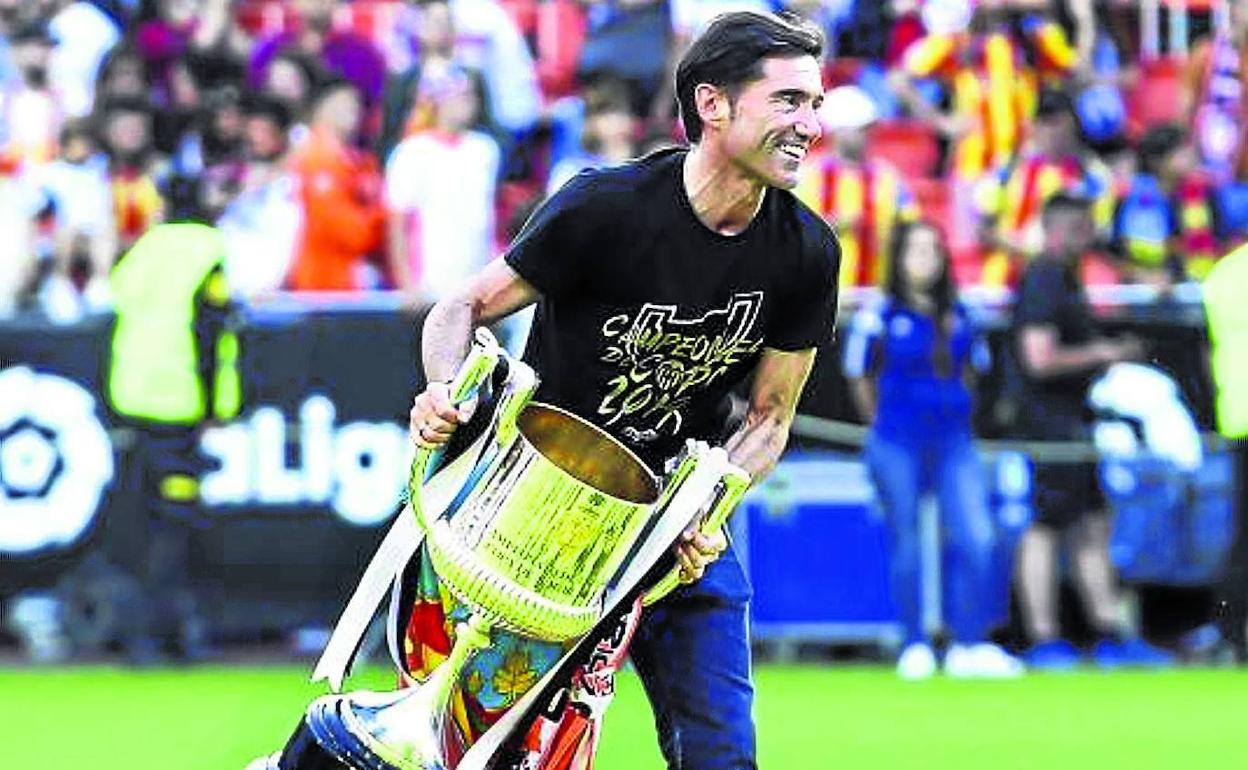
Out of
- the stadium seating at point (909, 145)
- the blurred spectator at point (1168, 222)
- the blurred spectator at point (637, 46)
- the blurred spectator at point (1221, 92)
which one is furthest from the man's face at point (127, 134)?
the blurred spectator at point (1221, 92)

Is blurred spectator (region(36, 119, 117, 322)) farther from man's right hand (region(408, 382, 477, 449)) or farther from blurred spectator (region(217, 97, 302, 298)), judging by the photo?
man's right hand (region(408, 382, 477, 449))

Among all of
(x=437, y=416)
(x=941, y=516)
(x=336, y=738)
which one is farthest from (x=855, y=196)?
(x=336, y=738)

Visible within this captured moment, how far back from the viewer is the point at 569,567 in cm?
627

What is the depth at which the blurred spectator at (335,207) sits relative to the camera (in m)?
15.7

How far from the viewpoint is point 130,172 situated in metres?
16.3

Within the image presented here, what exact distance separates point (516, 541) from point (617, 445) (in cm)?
34

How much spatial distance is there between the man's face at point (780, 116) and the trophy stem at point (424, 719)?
46.3 inches

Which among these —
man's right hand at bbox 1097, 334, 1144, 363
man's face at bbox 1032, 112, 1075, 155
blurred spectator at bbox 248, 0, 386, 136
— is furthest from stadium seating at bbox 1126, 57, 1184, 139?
blurred spectator at bbox 248, 0, 386, 136

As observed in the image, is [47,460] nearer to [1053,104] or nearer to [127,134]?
[127,134]

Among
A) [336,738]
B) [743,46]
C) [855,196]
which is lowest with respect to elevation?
[855,196]

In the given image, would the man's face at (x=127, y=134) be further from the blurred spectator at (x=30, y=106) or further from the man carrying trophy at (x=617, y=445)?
the man carrying trophy at (x=617, y=445)

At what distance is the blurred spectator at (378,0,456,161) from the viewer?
54.7 feet

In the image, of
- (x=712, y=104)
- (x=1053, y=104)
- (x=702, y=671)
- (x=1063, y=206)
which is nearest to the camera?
(x=712, y=104)

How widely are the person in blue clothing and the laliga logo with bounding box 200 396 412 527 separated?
7.61ft
